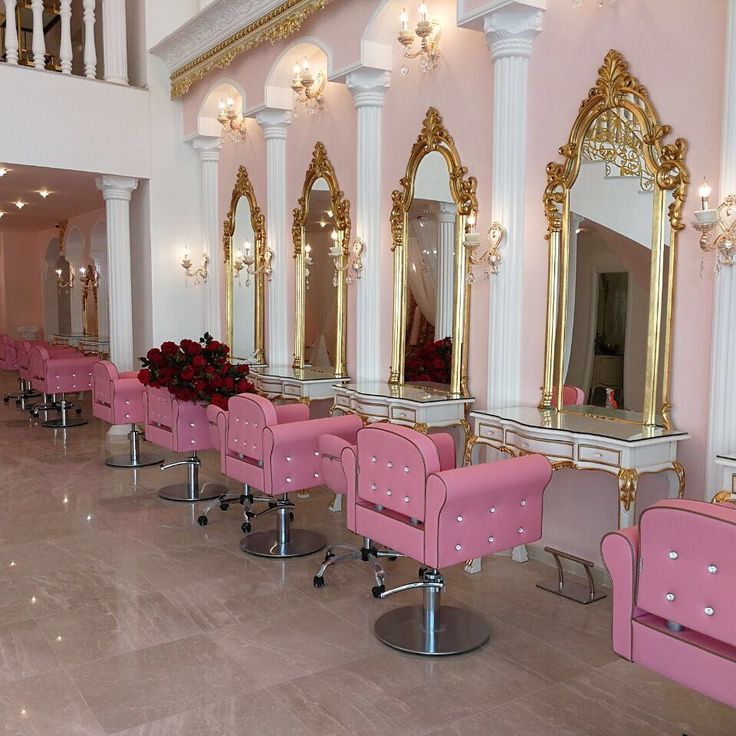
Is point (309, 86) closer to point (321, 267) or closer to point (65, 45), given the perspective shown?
point (321, 267)

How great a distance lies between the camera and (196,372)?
555 cm

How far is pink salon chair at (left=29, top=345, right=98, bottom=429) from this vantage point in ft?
29.8

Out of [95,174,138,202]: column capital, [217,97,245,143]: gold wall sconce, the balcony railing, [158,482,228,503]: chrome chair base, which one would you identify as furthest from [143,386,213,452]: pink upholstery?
the balcony railing

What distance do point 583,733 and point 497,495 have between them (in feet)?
3.23

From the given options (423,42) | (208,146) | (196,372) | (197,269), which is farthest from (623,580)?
(208,146)

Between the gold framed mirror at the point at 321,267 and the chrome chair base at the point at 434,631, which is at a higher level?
the gold framed mirror at the point at 321,267

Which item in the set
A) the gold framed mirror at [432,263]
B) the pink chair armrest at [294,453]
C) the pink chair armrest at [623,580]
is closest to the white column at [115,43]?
the gold framed mirror at [432,263]

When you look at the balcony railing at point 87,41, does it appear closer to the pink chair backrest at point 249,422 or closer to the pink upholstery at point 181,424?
the pink upholstery at point 181,424

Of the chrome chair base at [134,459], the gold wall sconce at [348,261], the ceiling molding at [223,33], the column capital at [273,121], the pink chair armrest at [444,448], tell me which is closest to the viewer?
the pink chair armrest at [444,448]

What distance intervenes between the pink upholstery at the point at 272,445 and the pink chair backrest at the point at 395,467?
0.95 m

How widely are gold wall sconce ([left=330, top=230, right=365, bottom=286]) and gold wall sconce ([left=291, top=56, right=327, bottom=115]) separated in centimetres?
120

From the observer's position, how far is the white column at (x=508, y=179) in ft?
14.8

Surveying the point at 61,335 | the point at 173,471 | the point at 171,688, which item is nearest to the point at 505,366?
the point at 171,688

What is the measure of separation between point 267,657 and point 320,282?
3989 mm
